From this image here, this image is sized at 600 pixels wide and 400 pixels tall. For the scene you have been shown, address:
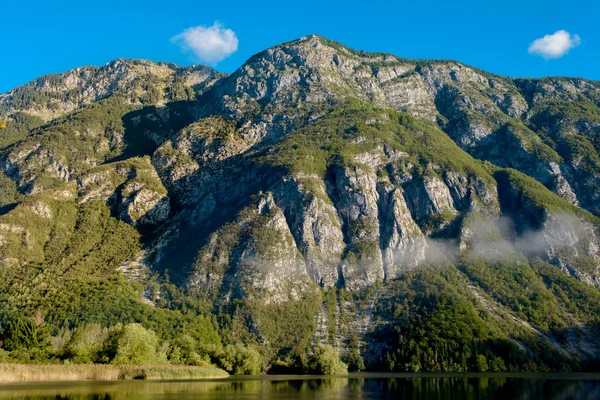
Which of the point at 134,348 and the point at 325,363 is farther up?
the point at 134,348

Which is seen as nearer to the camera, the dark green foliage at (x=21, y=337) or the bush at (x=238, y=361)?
the dark green foliage at (x=21, y=337)

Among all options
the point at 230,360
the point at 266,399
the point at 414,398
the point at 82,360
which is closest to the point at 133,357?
the point at 82,360

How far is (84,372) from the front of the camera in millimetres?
95625

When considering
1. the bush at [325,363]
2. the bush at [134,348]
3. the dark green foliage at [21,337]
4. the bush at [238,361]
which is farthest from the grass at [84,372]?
the bush at [325,363]

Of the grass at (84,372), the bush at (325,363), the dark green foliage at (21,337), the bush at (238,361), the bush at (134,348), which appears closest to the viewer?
the grass at (84,372)

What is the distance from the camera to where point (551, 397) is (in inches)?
2825

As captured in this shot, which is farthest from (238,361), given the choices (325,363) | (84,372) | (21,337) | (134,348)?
(84,372)

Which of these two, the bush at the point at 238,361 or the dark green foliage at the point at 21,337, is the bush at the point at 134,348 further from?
the bush at the point at 238,361

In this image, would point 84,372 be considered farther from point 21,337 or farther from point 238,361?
point 238,361

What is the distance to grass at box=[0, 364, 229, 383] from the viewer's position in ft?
281

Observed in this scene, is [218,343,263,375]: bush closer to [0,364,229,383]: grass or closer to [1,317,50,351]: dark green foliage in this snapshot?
[0,364,229,383]: grass

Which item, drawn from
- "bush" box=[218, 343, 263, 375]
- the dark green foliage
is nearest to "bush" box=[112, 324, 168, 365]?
the dark green foliage

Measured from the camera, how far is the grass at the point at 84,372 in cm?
8556

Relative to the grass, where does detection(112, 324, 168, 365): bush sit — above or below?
above
